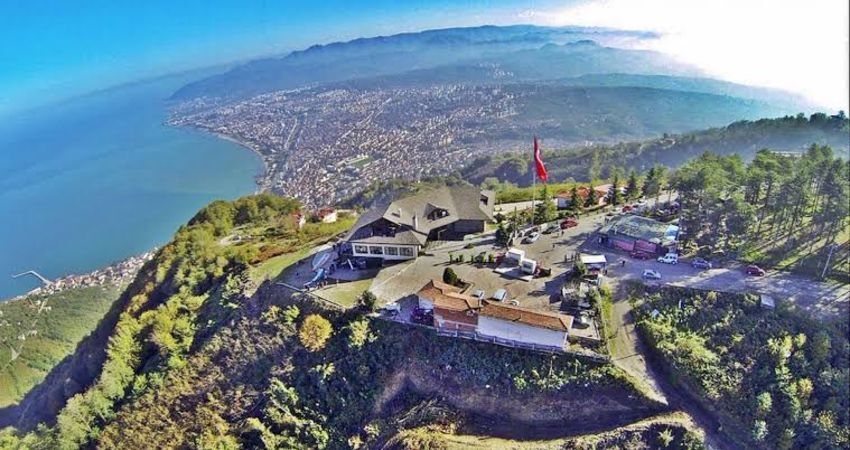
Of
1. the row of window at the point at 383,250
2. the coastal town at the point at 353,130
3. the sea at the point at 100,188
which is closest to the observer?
the row of window at the point at 383,250

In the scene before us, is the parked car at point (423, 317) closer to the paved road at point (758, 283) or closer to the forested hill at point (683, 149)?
the paved road at point (758, 283)

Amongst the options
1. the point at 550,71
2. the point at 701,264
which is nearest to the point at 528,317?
the point at 701,264

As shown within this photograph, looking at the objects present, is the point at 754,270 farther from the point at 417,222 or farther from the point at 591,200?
the point at 417,222

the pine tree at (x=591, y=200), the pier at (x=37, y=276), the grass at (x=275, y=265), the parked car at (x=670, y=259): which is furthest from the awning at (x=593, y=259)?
the pier at (x=37, y=276)

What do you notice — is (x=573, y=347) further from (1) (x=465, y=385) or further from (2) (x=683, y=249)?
(2) (x=683, y=249)

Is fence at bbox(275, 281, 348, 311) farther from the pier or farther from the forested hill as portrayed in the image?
the pier

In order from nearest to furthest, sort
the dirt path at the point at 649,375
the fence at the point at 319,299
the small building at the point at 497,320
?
the dirt path at the point at 649,375
the small building at the point at 497,320
the fence at the point at 319,299

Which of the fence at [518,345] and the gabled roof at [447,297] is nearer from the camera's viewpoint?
the fence at [518,345]

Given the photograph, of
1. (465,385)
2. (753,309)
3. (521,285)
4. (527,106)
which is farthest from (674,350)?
(527,106)
